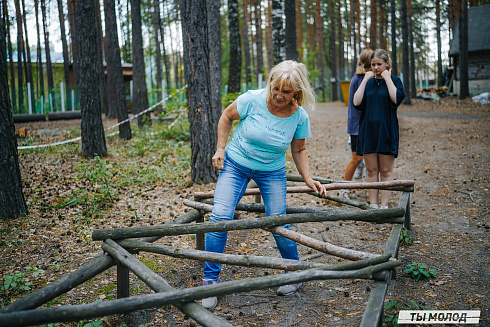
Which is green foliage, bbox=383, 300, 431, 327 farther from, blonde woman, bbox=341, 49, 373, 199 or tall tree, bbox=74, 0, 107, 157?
tall tree, bbox=74, 0, 107, 157

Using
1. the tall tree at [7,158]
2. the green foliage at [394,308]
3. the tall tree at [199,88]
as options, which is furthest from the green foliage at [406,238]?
the tall tree at [7,158]

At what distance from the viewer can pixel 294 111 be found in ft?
10.8

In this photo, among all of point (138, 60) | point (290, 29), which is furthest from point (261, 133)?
point (138, 60)

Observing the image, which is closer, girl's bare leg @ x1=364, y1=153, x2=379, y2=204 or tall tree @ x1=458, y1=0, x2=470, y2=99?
girl's bare leg @ x1=364, y1=153, x2=379, y2=204

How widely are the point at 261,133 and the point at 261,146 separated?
136 millimetres

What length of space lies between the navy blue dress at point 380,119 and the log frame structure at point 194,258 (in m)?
1.39

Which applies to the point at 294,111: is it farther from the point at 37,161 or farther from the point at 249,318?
the point at 37,161

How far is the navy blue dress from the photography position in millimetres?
4887

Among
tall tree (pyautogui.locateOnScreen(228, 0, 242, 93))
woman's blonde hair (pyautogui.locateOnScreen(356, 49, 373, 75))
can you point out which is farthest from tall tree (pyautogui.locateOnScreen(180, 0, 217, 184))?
tall tree (pyautogui.locateOnScreen(228, 0, 242, 93))

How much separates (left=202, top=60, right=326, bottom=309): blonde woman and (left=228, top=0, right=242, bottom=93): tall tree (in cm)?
1107

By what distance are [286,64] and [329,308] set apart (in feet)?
6.74

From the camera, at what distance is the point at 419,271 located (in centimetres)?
377

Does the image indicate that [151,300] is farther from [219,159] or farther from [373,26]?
[373,26]

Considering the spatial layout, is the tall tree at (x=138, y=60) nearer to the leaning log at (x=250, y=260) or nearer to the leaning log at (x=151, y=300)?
the leaning log at (x=250, y=260)
